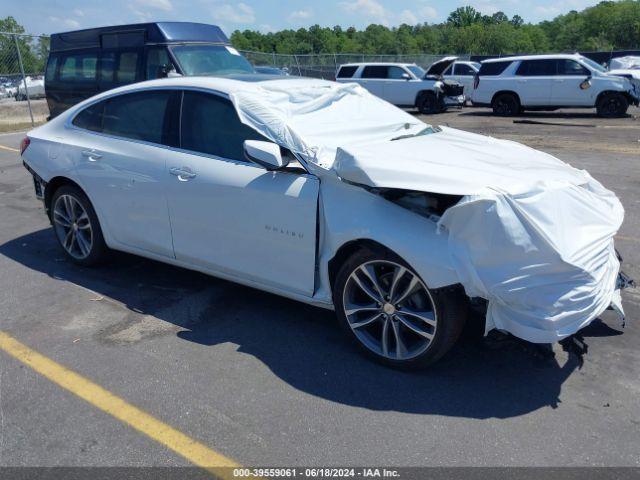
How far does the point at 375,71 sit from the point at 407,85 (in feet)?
4.56

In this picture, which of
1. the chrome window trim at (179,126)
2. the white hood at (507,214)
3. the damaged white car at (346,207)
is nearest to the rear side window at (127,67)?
the chrome window trim at (179,126)

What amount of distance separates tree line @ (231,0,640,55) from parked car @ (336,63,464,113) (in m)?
54.3

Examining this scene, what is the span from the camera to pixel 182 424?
124 inches

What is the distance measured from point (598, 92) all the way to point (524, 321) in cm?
1719

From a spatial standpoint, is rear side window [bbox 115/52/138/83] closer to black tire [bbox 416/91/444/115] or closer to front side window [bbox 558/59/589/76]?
black tire [bbox 416/91/444/115]

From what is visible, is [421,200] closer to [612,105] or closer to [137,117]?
[137,117]

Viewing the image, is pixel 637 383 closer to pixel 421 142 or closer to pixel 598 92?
pixel 421 142

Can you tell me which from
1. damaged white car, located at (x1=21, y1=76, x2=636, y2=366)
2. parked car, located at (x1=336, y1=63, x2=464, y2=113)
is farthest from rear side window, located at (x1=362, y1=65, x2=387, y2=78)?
damaged white car, located at (x1=21, y1=76, x2=636, y2=366)

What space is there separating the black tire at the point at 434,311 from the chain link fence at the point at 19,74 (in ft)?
55.2

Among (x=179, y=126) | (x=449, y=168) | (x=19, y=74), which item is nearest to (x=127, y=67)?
(x=179, y=126)

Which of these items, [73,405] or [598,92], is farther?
[598,92]

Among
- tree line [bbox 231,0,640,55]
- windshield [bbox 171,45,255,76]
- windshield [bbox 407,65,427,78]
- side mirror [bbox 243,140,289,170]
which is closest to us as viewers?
side mirror [bbox 243,140,289,170]

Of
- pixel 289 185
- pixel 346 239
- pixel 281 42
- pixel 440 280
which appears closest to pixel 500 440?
pixel 440 280

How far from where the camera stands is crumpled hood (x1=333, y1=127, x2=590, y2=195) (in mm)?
3314
